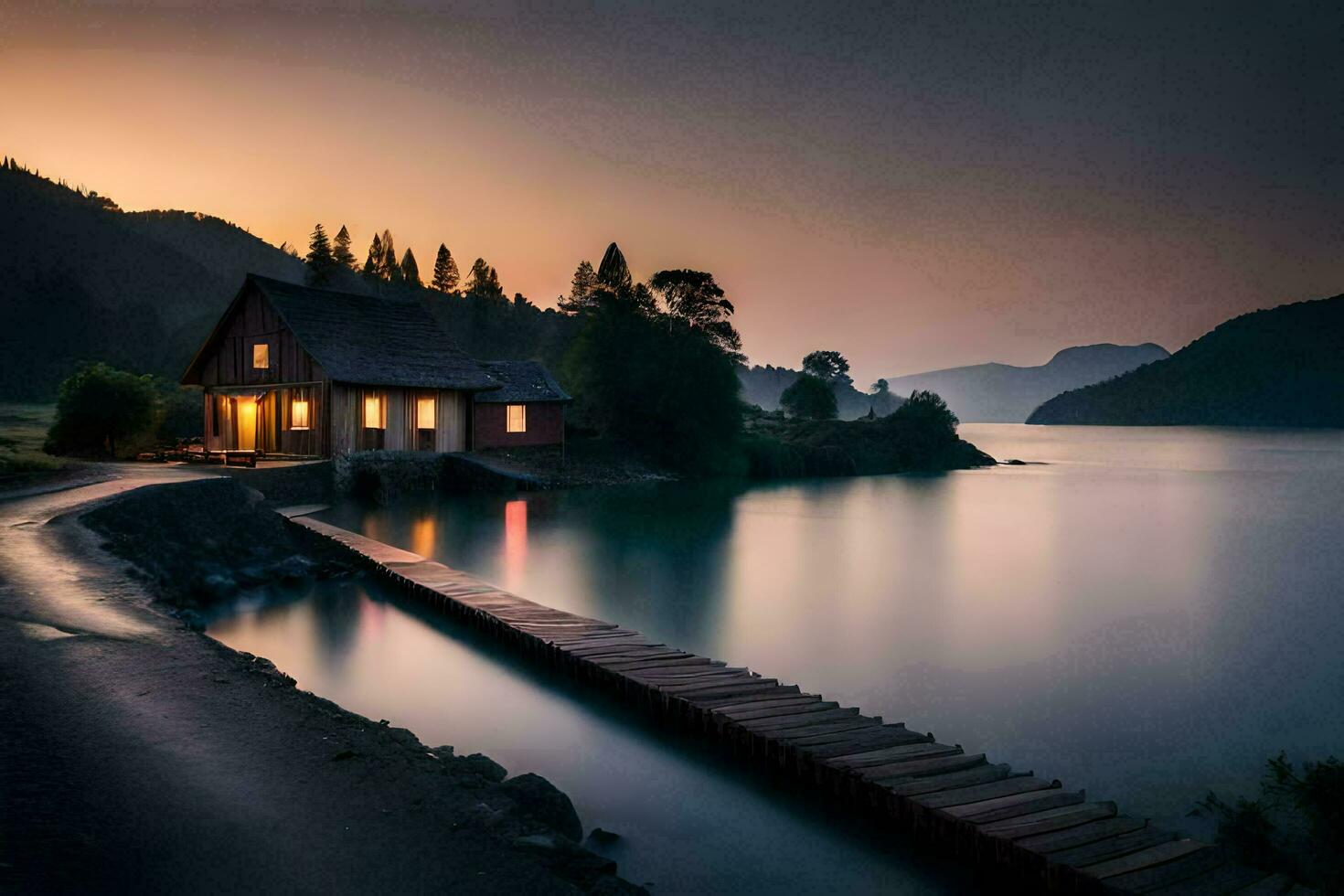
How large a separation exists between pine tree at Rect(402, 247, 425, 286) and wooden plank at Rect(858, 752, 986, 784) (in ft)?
363

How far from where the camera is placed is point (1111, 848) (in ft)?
17.9

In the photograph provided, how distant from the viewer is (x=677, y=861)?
636cm

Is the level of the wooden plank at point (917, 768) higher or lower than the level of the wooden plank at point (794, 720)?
higher

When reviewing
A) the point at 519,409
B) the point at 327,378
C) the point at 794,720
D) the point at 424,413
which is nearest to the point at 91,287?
the point at 519,409

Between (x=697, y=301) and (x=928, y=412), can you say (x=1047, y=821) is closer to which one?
(x=697, y=301)

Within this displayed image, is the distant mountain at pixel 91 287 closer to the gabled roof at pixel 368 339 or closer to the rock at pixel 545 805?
the gabled roof at pixel 368 339

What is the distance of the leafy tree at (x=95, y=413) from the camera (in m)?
30.1

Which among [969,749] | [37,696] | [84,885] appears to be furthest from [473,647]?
[84,885]

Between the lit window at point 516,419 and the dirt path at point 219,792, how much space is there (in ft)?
105

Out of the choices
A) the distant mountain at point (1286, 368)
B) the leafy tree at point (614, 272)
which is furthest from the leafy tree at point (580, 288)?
the distant mountain at point (1286, 368)

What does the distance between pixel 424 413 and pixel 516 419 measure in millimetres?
6765

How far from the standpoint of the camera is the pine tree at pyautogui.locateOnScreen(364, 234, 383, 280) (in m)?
109

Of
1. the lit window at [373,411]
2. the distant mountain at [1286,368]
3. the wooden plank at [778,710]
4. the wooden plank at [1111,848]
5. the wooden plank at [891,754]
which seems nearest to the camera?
the wooden plank at [1111,848]

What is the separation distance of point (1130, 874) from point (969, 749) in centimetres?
422
